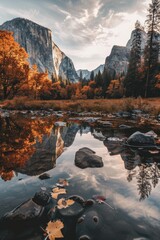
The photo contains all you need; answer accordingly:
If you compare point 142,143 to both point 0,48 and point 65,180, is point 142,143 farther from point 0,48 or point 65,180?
point 0,48

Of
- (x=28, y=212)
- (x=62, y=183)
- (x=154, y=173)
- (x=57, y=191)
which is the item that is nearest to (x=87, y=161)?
(x=62, y=183)

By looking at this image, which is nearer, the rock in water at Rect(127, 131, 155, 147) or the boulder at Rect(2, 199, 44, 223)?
the boulder at Rect(2, 199, 44, 223)

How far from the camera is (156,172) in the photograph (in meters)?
3.75

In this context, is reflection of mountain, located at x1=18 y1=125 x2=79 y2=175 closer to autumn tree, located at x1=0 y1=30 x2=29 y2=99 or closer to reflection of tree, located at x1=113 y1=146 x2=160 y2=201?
reflection of tree, located at x1=113 y1=146 x2=160 y2=201

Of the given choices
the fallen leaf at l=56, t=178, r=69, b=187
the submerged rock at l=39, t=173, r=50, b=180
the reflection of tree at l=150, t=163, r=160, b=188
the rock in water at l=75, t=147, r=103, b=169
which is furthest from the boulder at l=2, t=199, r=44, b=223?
the reflection of tree at l=150, t=163, r=160, b=188

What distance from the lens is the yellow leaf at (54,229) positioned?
185 centimetres

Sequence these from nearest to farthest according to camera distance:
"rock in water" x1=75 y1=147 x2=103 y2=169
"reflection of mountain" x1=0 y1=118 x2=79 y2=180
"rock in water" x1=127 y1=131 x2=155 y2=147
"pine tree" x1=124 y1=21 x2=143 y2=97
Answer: "reflection of mountain" x1=0 y1=118 x2=79 y2=180 → "rock in water" x1=75 y1=147 x2=103 y2=169 → "rock in water" x1=127 y1=131 x2=155 y2=147 → "pine tree" x1=124 y1=21 x2=143 y2=97

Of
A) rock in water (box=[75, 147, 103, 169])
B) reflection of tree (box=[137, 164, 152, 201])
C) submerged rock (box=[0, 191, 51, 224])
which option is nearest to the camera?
submerged rock (box=[0, 191, 51, 224])

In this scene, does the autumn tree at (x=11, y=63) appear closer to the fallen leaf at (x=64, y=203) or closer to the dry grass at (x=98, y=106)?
the dry grass at (x=98, y=106)

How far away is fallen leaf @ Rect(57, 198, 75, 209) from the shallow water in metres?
0.27

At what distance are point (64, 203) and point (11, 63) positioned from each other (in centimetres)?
2127

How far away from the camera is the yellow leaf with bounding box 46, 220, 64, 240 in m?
1.85

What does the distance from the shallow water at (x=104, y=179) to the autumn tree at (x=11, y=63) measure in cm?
1720

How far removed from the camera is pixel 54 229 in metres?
1.96
